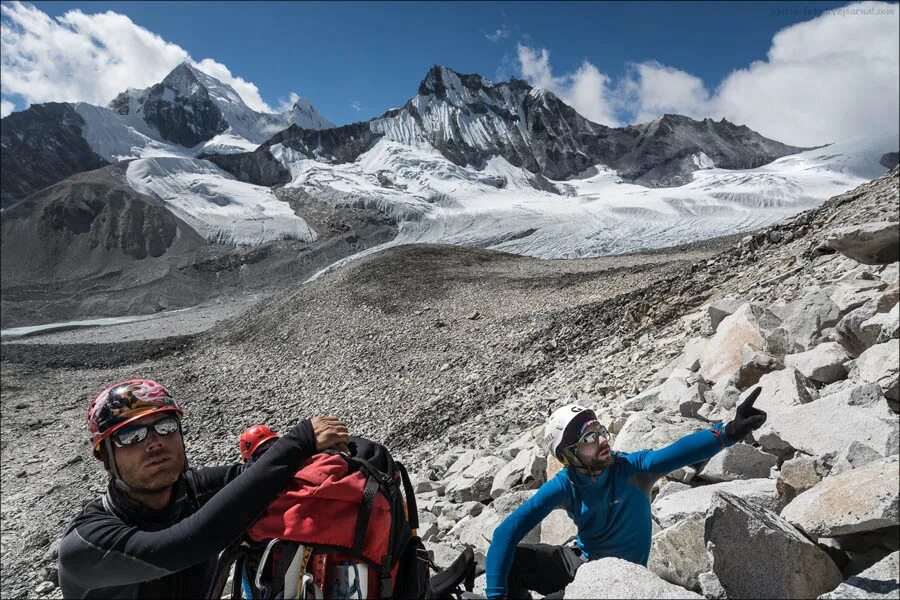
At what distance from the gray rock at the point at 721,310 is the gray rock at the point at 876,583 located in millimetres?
5859

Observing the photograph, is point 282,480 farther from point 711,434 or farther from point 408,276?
point 408,276

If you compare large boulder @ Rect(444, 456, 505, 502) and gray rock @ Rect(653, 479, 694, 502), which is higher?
gray rock @ Rect(653, 479, 694, 502)

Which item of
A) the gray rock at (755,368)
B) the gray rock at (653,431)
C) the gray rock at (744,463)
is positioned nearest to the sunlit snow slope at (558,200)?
the gray rock at (755,368)

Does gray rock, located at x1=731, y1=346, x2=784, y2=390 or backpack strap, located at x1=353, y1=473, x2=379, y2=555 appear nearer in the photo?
backpack strap, located at x1=353, y1=473, x2=379, y2=555

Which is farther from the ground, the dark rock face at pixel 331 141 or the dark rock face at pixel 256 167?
the dark rock face at pixel 331 141

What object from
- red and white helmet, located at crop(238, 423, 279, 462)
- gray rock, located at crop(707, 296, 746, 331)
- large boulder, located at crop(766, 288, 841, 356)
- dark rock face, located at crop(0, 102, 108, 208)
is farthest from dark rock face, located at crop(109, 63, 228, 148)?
large boulder, located at crop(766, 288, 841, 356)

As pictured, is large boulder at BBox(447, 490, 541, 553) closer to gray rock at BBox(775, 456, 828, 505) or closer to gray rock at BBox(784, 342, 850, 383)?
gray rock at BBox(775, 456, 828, 505)

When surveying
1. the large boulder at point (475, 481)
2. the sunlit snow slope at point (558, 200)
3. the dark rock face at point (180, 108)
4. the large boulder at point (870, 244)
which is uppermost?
the dark rock face at point (180, 108)

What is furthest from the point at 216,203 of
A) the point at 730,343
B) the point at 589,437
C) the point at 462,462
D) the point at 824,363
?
the point at 589,437

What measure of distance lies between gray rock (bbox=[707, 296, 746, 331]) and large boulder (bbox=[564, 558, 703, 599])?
244 inches

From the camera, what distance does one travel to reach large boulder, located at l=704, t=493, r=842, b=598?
2.34 meters

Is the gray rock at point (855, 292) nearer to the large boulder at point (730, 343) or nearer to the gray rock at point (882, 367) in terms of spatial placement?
the large boulder at point (730, 343)

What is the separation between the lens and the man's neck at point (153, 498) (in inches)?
97.9

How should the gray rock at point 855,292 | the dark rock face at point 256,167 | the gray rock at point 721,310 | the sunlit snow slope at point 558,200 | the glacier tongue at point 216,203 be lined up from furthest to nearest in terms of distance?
the dark rock face at point 256,167 < the glacier tongue at point 216,203 < the sunlit snow slope at point 558,200 < the gray rock at point 721,310 < the gray rock at point 855,292
